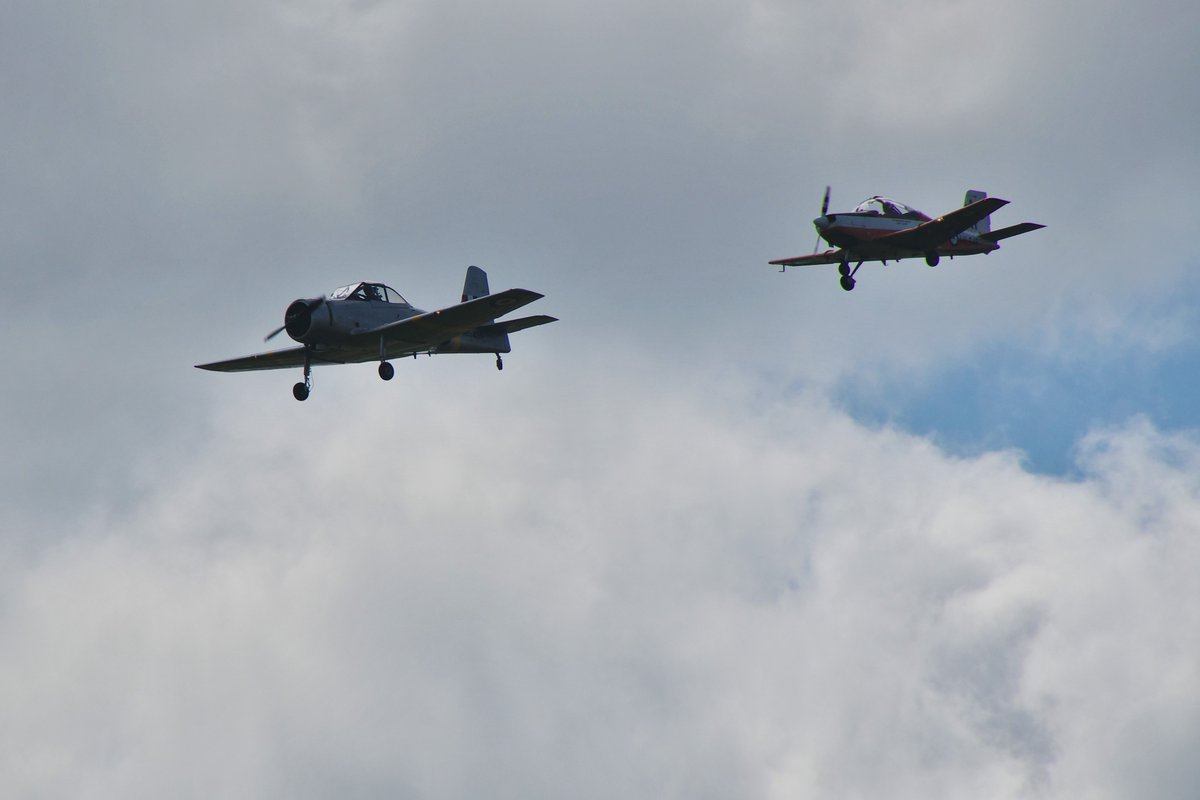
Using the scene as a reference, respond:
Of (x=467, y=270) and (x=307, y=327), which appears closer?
(x=307, y=327)

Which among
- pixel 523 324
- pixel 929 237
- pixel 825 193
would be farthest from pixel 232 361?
pixel 929 237

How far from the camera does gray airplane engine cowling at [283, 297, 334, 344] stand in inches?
2016

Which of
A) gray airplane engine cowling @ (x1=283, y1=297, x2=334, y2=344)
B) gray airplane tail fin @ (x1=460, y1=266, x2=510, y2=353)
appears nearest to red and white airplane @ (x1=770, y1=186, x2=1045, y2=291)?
gray airplane tail fin @ (x1=460, y1=266, x2=510, y2=353)

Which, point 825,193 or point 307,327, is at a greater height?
point 825,193

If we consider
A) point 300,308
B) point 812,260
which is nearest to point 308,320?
point 300,308

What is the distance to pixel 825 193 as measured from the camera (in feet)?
182

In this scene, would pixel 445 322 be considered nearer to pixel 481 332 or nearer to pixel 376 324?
pixel 376 324

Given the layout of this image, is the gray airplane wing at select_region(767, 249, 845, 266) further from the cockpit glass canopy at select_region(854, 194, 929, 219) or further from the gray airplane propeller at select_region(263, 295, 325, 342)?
the gray airplane propeller at select_region(263, 295, 325, 342)

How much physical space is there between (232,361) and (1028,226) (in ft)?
98.2

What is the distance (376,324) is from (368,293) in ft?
3.83

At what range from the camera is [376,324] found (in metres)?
52.5

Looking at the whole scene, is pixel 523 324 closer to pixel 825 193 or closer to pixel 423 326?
pixel 423 326

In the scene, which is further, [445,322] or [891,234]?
[891,234]

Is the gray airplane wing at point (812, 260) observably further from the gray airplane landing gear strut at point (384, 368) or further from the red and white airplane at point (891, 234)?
the gray airplane landing gear strut at point (384, 368)
